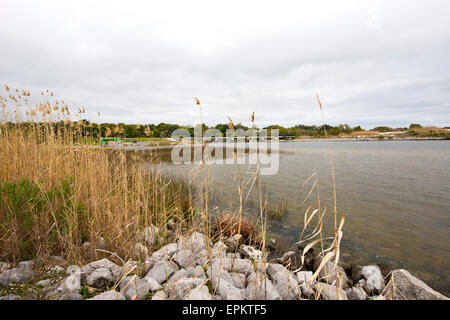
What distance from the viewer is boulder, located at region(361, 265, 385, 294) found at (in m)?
3.55

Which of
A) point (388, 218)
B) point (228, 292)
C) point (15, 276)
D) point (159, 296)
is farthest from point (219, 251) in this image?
point (388, 218)

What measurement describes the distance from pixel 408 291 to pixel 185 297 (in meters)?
3.56

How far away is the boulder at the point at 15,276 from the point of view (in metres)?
2.46

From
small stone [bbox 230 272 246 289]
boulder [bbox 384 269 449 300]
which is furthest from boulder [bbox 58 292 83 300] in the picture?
boulder [bbox 384 269 449 300]

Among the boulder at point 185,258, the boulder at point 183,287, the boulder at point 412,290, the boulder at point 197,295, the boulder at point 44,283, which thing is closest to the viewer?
the boulder at point 197,295

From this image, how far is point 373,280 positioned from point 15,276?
565 cm

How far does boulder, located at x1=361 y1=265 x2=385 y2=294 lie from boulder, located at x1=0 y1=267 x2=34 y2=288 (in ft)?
17.6

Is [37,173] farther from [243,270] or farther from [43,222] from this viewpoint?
[243,270]

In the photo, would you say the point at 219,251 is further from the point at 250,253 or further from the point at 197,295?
the point at 250,253

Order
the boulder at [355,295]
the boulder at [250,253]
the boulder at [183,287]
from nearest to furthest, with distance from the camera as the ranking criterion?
1. the boulder at [183,287]
2. the boulder at [355,295]
3. the boulder at [250,253]

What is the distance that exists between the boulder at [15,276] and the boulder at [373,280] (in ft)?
17.6

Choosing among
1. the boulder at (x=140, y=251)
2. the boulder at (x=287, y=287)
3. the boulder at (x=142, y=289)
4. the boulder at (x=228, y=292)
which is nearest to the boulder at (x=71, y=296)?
the boulder at (x=142, y=289)

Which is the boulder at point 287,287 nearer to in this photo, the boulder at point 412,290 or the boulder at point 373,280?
the boulder at point 412,290
